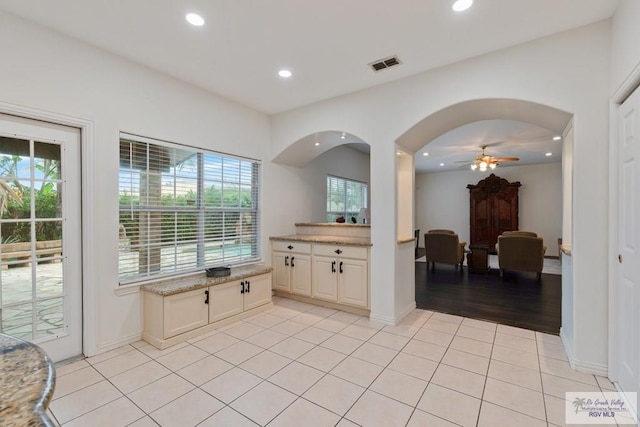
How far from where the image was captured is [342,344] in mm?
2967

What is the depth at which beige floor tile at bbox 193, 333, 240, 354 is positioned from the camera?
9.46ft

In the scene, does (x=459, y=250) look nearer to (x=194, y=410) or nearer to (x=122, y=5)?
(x=194, y=410)

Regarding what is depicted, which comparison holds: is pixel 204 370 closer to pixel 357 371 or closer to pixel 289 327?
pixel 289 327

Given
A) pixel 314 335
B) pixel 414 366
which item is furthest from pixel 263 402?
pixel 414 366

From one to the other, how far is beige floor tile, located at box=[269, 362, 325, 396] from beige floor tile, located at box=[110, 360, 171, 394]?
92 cm

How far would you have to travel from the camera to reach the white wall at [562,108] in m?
2.39

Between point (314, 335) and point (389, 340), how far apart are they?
0.77 metres

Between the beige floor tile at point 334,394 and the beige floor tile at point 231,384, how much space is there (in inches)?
18.1

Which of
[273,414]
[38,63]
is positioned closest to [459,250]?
[273,414]

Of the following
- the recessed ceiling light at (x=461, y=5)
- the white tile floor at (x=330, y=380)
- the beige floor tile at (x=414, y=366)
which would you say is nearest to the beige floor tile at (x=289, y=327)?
the white tile floor at (x=330, y=380)

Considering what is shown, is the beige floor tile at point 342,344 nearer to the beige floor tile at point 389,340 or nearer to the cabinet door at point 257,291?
the beige floor tile at point 389,340

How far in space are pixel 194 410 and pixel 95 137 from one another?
2.47 metres

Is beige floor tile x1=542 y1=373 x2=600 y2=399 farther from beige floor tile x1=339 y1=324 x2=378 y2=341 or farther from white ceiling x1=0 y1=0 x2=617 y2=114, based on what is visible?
white ceiling x1=0 y1=0 x2=617 y2=114

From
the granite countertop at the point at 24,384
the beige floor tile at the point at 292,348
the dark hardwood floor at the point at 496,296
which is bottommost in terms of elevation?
the beige floor tile at the point at 292,348
